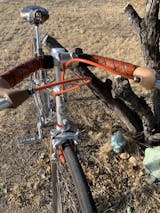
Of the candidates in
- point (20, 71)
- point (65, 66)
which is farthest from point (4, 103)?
point (65, 66)

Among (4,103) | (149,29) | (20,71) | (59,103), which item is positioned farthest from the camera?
(149,29)

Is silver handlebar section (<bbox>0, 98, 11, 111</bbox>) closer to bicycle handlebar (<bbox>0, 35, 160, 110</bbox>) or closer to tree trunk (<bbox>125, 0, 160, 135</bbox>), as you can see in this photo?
bicycle handlebar (<bbox>0, 35, 160, 110</bbox>)

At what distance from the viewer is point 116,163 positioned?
10.6 ft

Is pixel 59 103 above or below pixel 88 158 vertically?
above

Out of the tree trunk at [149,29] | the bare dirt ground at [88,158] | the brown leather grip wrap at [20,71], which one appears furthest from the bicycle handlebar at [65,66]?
the bare dirt ground at [88,158]

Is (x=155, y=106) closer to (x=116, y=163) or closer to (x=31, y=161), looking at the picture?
(x=116, y=163)

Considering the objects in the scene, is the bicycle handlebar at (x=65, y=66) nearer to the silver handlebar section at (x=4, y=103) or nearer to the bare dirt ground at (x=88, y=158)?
the silver handlebar section at (x=4, y=103)

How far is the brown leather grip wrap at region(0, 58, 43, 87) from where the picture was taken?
1.67 m

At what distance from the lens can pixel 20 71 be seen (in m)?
1.73

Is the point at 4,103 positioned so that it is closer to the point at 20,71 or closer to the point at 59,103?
the point at 20,71

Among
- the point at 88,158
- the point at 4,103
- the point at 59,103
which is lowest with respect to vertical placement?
the point at 88,158

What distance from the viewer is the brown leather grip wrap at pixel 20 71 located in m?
1.67

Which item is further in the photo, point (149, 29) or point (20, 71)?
point (149, 29)

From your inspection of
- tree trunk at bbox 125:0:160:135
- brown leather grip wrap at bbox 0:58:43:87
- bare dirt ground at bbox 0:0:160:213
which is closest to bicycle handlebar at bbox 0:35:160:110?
brown leather grip wrap at bbox 0:58:43:87
